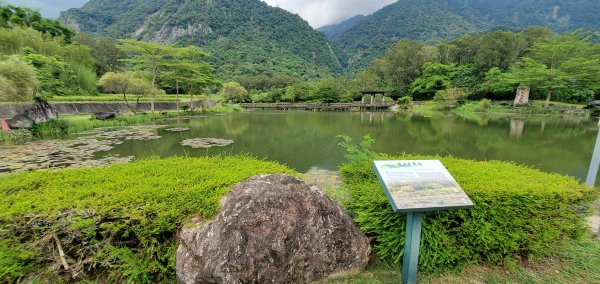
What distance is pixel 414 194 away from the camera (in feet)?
6.66

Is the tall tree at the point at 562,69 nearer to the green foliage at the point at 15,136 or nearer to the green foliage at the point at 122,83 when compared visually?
the green foliage at the point at 122,83

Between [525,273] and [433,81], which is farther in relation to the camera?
Answer: [433,81]

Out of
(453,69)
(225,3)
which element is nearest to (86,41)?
(453,69)

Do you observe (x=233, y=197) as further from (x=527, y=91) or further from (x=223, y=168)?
(x=527, y=91)

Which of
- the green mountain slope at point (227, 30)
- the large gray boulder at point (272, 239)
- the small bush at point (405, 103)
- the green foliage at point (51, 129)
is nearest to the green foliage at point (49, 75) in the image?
the green foliage at point (51, 129)

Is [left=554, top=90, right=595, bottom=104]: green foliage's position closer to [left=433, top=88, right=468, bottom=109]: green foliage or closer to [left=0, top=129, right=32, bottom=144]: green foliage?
[left=433, top=88, right=468, bottom=109]: green foliage

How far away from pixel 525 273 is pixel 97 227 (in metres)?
3.84

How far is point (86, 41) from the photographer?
3944 centimetres

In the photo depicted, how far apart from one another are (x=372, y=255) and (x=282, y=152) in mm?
6309

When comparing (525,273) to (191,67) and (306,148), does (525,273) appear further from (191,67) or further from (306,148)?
(191,67)

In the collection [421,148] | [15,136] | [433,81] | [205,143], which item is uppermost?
[433,81]

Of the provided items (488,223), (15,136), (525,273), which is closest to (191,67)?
(15,136)

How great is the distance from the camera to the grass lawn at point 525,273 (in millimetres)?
2285

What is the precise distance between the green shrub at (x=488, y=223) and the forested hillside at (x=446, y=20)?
9503 cm
